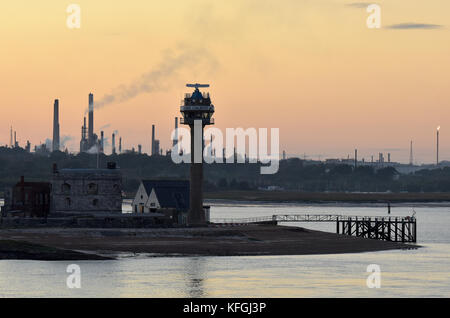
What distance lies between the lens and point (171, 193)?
124 metres

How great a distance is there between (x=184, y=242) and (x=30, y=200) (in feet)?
72.1

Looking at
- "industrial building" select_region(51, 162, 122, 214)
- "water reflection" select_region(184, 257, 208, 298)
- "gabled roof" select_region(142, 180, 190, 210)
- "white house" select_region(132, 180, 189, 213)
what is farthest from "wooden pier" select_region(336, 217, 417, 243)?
"water reflection" select_region(184, 257, 208, 298)

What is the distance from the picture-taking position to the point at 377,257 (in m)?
104

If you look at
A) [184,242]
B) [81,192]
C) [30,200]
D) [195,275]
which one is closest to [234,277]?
[195,275]

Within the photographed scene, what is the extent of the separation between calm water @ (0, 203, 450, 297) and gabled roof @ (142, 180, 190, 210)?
25.3 metres

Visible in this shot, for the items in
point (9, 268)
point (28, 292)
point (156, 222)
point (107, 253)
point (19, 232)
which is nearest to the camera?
point (28, 292)

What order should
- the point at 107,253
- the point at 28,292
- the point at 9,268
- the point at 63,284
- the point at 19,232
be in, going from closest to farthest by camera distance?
the point at 28,292 → the point at 63,284 → the point at 9,268 → the point at 107,253 → the point at 19,232

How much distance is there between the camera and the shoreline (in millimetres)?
100056

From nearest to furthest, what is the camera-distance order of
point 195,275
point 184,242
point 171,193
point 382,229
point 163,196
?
point 195,275
point 184,242
point 163,196
point 171,193
point 382,229

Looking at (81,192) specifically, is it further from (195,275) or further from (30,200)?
(195,275)
